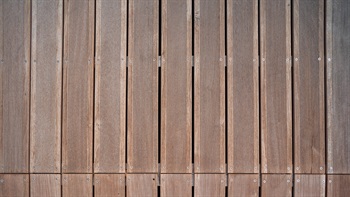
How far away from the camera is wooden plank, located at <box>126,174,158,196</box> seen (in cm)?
339

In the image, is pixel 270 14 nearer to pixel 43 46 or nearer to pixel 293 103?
pixel 293 103

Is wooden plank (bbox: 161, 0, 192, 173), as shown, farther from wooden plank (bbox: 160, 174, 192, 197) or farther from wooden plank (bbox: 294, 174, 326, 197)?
wooden plank (bbox: 294, 174, 326, 197)

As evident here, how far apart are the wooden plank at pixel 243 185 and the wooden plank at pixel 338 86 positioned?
22.5 inches

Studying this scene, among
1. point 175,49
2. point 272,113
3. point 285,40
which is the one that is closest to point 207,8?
point 175,49

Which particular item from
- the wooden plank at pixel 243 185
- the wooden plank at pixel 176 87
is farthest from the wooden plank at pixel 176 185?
the wooden plank at pixel 243 185

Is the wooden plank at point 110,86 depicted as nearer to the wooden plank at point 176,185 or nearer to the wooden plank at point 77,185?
the wooden plank at point 77,185

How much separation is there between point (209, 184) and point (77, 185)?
1.00 meters

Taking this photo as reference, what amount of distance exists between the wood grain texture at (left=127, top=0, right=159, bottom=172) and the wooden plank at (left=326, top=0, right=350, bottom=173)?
52.1 inches

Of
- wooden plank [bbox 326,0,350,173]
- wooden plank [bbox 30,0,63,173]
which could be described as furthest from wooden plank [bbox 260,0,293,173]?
wooden plank [bbox 30,0,63,173]

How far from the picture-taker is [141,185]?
11.1ft

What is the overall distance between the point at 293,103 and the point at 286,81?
18 centimetres

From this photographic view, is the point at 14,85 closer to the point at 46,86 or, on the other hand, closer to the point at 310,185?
the point at 46,86

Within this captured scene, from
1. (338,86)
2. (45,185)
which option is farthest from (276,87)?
(45,185)

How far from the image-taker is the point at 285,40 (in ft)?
11.3
